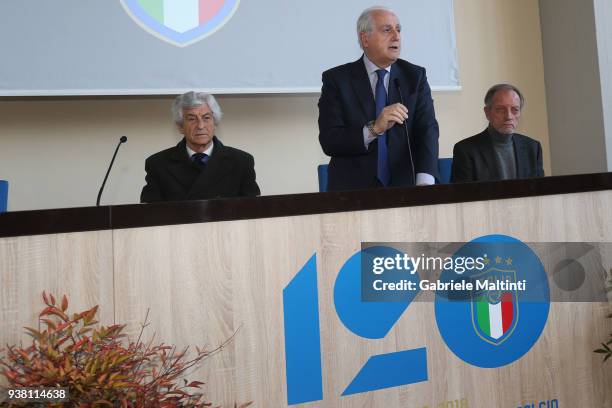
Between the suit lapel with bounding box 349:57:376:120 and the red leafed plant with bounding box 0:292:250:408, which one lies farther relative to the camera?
the suit lapel with bounding box 349:57:376:120

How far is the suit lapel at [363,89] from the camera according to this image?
2754 mm

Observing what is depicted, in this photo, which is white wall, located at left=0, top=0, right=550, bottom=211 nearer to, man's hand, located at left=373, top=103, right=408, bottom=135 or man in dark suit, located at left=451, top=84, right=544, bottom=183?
man in dark suit, located at left=451, top=84, right=544, bottom=183

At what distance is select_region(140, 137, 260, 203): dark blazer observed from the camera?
2.90 metres

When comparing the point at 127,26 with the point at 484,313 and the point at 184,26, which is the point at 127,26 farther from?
the point at 484,313

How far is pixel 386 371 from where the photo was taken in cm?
201

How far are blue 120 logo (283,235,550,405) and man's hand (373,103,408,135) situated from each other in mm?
562

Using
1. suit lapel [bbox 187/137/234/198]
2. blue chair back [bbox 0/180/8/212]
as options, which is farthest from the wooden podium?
blue chair back [bbox 0/180/8/212]

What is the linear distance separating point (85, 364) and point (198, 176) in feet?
5.10

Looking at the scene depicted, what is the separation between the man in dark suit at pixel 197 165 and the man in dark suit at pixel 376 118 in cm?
41

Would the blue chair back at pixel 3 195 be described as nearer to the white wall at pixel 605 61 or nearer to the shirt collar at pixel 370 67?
the shirt collar at pixel 370 67

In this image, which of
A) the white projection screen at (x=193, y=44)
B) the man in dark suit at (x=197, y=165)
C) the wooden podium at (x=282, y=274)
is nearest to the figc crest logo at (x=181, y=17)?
the white projection screen at (x=193, y=44)

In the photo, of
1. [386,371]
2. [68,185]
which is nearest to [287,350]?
[386,371]

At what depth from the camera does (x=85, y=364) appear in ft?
4.70

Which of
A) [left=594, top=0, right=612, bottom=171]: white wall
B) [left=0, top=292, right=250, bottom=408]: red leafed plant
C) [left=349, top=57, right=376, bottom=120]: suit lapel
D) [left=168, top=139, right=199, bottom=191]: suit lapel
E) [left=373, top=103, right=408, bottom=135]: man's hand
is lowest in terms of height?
[left=0, top=292, right=250, bottom=408]: red leafed plant
